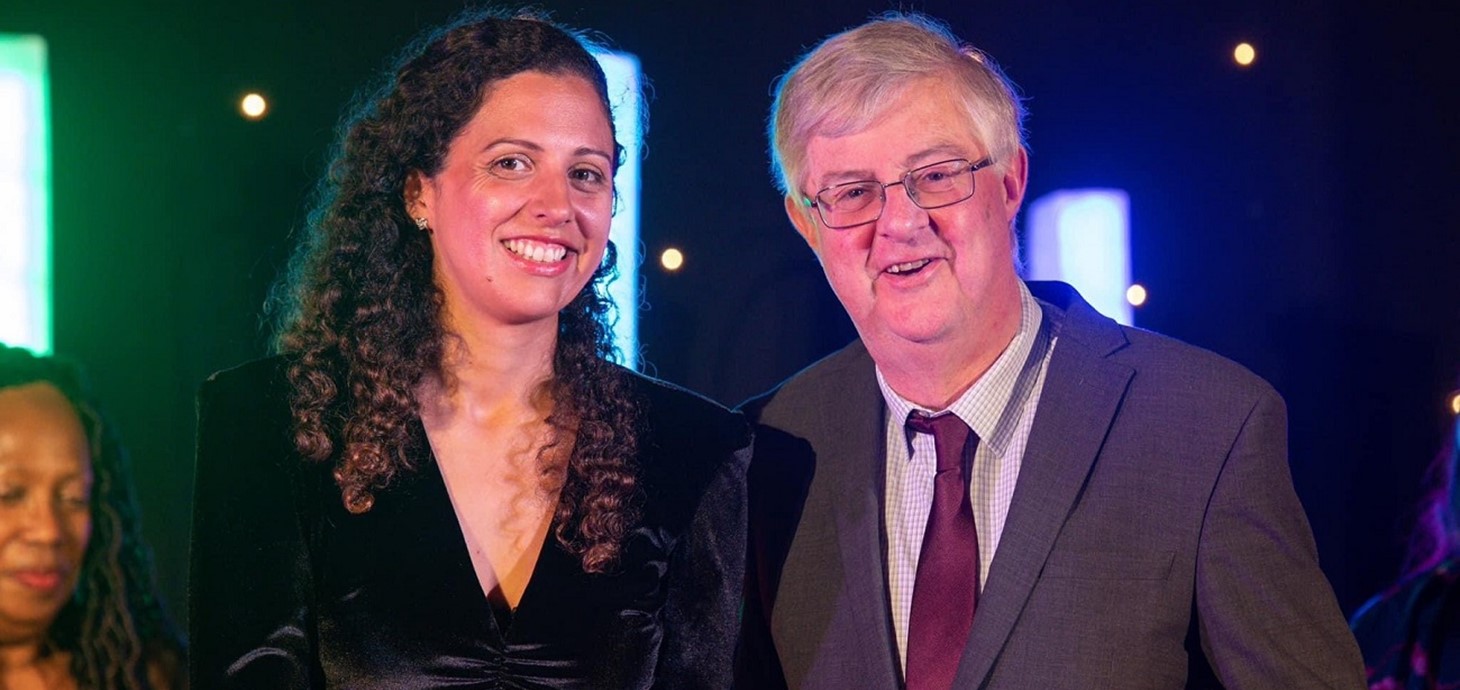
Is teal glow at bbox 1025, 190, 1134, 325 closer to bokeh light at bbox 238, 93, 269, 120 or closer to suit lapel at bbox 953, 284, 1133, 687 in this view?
suit lapel at bbox 953, 284, 1133, 687

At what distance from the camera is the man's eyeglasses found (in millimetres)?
2332

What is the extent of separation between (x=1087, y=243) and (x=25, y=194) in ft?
7.32

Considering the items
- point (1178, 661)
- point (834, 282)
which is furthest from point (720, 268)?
point (1178, 661)

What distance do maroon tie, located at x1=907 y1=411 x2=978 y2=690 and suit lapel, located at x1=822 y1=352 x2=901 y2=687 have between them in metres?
0.05

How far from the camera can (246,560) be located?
203 cm

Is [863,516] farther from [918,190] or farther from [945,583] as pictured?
[918,190]

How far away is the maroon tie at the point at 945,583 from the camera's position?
219 centimetres

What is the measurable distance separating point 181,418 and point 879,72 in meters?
1.66

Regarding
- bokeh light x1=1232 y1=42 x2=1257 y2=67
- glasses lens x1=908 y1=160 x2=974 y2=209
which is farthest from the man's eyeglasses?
bokeh light x1=1232 y1=42 x2=1257 y2=67

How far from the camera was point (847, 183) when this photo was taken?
2.38 meters

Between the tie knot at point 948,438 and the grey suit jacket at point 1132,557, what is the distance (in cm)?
12

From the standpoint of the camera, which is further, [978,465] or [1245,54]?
[1245,54]

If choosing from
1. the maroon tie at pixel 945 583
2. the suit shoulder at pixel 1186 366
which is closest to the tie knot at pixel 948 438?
the maroon tie at pixel 945 583

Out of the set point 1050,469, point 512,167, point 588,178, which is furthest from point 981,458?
point 512,167
